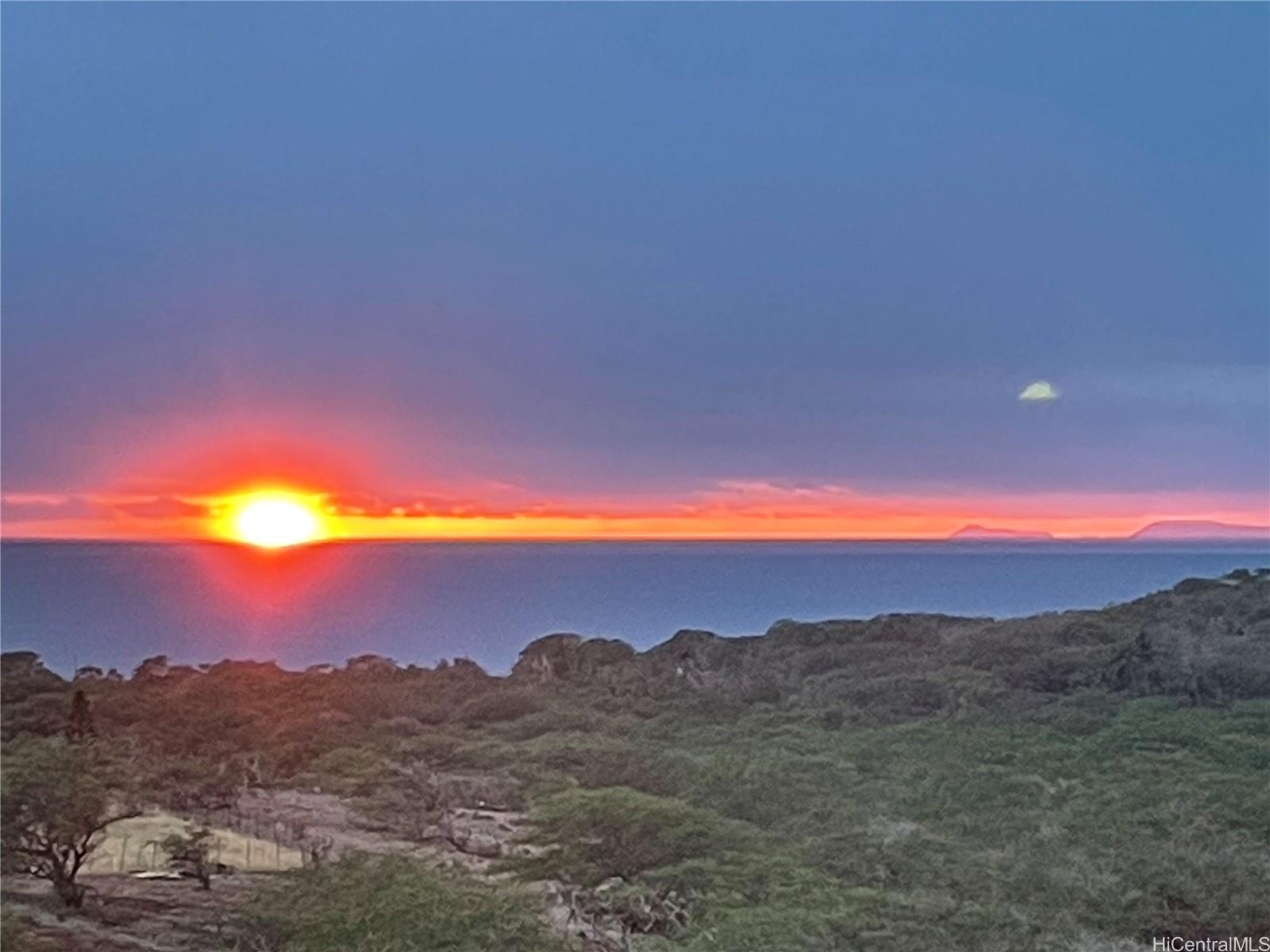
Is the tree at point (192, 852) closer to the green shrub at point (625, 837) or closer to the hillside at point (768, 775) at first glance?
the hillside at point (768, 775)

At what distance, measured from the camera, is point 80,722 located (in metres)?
4.11

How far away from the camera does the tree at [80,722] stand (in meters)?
4.05

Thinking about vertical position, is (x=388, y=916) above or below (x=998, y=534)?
below

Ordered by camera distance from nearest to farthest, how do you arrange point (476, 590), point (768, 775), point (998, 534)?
point (768, 775), point (476, 590), point (998, 534)

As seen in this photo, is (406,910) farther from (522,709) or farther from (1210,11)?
(1210,11)

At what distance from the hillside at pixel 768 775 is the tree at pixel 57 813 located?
0.37 feet

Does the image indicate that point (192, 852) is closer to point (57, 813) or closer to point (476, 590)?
point (57, 813)

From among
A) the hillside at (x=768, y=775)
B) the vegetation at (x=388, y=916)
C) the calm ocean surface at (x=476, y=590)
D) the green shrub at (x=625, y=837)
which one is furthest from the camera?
the calm ocean surface at (x=476, y=590)

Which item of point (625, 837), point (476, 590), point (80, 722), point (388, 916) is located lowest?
point (388, 916)

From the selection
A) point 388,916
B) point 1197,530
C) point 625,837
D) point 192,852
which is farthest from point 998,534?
point 192,852

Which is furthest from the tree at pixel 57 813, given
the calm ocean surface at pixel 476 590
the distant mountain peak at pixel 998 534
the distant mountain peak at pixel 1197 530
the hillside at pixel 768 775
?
the distant mountain peak at pixel 1197 530

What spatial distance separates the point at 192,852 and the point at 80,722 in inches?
27.9

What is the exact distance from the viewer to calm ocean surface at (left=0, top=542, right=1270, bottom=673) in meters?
4.41

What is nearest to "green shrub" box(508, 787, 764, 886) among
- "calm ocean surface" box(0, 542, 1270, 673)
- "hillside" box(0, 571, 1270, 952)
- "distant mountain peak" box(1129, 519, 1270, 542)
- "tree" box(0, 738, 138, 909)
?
"hillside" box(0, 571, 1270, 952)
